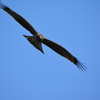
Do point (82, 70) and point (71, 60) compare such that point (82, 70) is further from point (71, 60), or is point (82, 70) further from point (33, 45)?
point (33, 45)

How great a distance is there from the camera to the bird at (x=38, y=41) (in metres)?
16.7

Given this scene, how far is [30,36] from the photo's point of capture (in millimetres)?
16594

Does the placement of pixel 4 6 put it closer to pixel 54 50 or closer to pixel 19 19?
pixel 19 19

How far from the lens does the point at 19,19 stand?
55.1ft

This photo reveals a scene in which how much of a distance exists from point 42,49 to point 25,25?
4.47ft

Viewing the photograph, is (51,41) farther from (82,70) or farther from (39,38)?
(82,70)

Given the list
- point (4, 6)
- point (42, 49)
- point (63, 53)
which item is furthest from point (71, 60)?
point (4, 6)

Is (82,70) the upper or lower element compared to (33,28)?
lower

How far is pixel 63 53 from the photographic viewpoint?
17.2 metres

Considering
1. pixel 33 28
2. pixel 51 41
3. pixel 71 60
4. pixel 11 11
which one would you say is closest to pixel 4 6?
pixel 11 11

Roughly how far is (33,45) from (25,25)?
102cm

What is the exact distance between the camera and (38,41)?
16.8m

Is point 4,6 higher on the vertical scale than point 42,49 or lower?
higher

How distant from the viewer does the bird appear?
16.7 m
